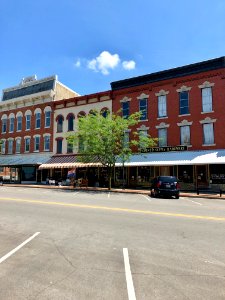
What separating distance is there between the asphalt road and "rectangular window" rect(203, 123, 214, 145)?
17.9 metres

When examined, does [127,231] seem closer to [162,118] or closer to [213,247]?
[213,247]

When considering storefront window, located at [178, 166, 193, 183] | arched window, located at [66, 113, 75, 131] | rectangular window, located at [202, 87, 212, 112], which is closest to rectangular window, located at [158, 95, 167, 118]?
rectangular window, located at [202, 87, 212, 112]

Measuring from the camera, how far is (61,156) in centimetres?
3641

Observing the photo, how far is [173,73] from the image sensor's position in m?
30.2

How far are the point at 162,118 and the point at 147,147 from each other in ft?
12.4

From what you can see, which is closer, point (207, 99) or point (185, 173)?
point (207, 99)

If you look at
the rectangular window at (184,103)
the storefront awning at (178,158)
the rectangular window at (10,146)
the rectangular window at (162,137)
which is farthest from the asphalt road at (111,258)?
the rectangular window at (10,146)

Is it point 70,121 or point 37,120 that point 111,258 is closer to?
point 70,121

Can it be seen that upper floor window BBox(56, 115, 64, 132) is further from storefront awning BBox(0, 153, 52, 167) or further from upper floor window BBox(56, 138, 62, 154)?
storefront awning BBox(0, 153, 52, 167)

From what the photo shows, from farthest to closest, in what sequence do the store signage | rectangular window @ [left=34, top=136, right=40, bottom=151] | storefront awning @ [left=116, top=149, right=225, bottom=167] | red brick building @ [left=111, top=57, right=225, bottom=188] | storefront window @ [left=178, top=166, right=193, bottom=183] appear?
rectangular window @ [left=34, top=136, right=40, bottom=151]
the store signage
storefront window @ [left=178, top=166, right=193, bottom=183]
red brick building @ [left=111, top=57, right=225, bottom=188]
storefront awning @ [left=116, top=149, right=225, bottom=167]

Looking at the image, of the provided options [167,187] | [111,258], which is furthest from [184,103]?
[111,258]

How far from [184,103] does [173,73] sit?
12.2ft

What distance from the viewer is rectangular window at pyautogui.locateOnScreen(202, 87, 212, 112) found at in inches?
1104

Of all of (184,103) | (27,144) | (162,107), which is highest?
(184,103)
